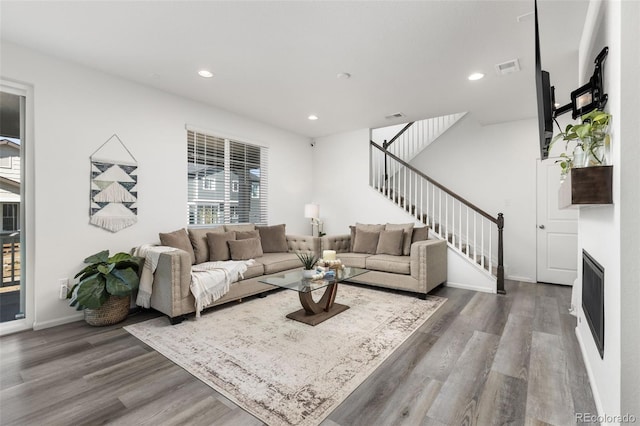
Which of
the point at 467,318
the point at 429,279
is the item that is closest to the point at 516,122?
the point at 429,279

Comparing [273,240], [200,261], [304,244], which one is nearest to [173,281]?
[200,261]

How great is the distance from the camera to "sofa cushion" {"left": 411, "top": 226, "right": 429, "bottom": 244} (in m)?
4.38

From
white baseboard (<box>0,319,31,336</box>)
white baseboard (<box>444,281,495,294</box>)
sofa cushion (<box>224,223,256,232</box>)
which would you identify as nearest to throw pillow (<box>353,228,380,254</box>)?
white baseboard (<box>444,281,495,294</box>)

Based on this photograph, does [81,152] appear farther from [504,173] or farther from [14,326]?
[504,173]

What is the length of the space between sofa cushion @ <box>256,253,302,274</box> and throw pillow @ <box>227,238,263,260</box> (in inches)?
5.1

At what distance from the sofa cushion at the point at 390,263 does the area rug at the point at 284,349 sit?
1.61ft

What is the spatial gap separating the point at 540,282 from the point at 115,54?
20.9 ft

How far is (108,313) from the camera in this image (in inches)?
115

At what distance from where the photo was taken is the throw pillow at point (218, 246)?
3834mm

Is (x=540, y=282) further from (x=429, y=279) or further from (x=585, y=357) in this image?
(x=585, y=357)

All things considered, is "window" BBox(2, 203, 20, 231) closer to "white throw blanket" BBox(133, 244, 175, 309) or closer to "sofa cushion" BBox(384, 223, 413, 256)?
"white throw blanket" BBox(133, 244, 175, 309)

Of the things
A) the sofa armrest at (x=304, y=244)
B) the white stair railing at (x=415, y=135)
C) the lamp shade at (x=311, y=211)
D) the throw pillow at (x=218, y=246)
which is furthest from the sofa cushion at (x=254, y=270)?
the white stair railing at (x=415, y=135)

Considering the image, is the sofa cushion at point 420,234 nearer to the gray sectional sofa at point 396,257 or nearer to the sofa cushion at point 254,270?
the gray sectional sofa at point 396,257

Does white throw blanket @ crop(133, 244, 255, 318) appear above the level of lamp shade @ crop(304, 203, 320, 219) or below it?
below
